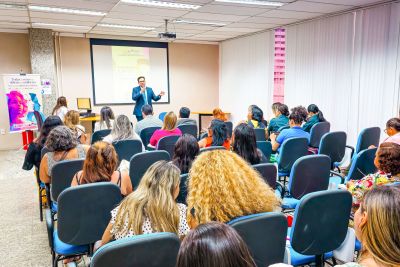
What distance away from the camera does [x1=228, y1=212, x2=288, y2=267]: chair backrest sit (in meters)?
1.55

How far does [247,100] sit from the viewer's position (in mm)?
8984

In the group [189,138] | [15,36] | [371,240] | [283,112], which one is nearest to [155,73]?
[15,36]

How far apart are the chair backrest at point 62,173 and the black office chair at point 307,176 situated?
1.91m

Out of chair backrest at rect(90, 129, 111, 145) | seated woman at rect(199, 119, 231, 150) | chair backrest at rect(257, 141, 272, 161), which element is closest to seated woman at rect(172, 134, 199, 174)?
seated woman at rect(199, 119, 231, 150)

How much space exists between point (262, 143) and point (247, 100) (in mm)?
5109

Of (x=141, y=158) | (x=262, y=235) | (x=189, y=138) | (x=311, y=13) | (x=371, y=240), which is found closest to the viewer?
(x=371, y=240)

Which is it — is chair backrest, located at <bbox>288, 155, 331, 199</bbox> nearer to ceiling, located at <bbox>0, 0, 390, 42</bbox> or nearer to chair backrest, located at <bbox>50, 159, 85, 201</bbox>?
chair backrest, located at <bbox>50, 159, 85, 201</bbox>

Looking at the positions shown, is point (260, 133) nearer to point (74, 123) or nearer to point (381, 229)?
point (74, 123)

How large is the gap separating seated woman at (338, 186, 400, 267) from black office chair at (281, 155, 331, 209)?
5.38 ft

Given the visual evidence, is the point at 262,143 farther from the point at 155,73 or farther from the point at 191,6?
the point at 155,73

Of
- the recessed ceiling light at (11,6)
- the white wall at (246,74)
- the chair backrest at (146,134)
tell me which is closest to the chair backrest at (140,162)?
the chair backrest at (146,134)

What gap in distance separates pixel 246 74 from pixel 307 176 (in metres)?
6.30

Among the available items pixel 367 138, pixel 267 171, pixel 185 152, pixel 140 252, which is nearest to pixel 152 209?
pixel 140 252

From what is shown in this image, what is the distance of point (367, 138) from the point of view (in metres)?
4.34
